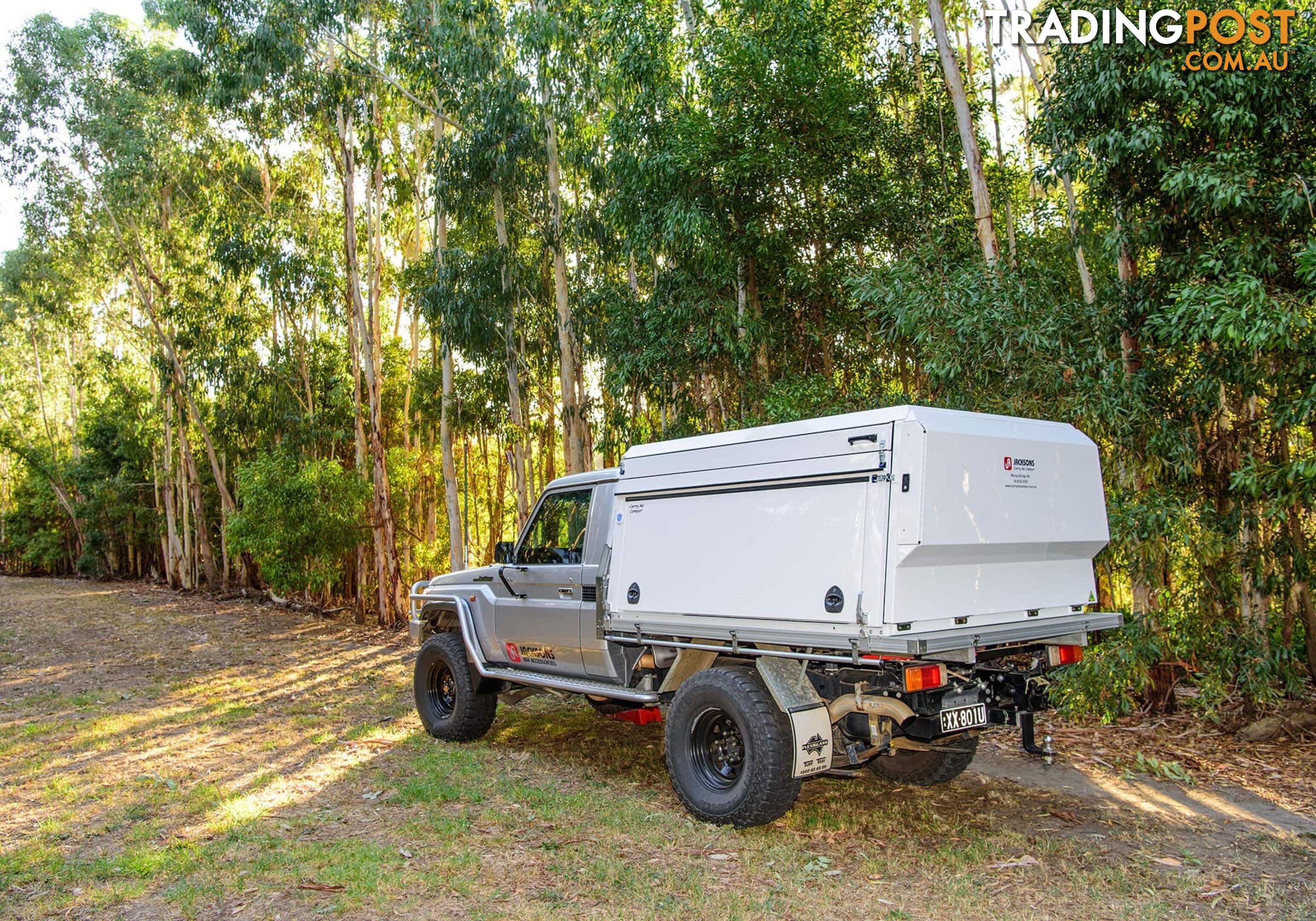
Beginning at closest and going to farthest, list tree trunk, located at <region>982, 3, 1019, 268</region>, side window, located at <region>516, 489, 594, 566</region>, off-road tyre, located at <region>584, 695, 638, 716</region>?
1. off-road tyre, located at <region>584, 695, 638, 716</region>
2. side window, located at <region>516, 489, 594, 566</region>
3. tree trunk, located at <region>982, 3, 1019, 268</region>

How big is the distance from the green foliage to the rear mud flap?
1488 centimetres

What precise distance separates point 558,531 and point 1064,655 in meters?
3.55

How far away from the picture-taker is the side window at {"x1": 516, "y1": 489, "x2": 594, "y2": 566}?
22.6 ft

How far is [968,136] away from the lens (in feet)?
31.3

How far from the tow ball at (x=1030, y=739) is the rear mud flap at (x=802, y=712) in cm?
109

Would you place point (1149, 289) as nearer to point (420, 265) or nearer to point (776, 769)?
point (776, 769)

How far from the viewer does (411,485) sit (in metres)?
22.4

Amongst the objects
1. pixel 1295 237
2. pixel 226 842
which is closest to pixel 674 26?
pixel 1295 237

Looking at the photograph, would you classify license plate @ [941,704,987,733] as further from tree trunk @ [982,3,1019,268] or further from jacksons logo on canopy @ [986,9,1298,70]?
tree trunk @ [982,3,1019,268]

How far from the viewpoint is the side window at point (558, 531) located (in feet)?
22.6

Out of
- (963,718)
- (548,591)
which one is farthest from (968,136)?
(963,718)

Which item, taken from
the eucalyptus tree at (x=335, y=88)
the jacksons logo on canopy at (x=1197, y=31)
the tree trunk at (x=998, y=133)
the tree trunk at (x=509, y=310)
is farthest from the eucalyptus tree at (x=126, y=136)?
the jacksons logo on canopy at (x=1197, y=31)

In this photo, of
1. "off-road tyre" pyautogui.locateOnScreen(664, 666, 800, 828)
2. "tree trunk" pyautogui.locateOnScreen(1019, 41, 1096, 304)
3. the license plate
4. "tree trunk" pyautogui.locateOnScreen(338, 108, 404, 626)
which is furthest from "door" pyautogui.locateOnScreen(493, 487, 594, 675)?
"tree trunk" pyautogui.locateOnScreen(338, 108, 404, 626)

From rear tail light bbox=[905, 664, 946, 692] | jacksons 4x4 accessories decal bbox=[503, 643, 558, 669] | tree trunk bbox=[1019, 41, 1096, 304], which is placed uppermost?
tree trunk bbox=[1019, 41, 1096, 304]
